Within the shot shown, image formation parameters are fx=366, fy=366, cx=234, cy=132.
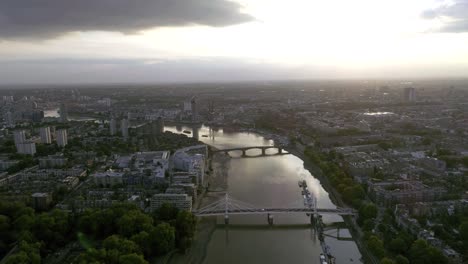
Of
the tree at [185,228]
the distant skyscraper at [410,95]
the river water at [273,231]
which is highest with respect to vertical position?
the distant skyscraper at [410,95]

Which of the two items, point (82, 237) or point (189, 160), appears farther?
point (189, 160)

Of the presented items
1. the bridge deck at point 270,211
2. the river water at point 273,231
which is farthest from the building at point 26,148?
the bridge deck at point 270,211

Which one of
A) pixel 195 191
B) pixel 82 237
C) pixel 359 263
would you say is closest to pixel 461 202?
pixel 359 263

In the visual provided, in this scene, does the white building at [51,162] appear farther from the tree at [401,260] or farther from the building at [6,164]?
the tree at [401,260]

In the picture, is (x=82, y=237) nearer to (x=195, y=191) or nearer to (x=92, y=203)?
(x=92, y=203)

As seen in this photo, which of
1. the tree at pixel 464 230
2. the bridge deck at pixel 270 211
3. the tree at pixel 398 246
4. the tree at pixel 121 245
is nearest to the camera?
the tree at pixel 121 245

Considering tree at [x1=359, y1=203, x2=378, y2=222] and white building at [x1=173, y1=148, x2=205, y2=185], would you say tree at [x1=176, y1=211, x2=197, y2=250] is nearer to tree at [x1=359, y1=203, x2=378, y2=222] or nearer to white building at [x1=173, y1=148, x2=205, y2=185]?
white building at [x1=173, y1=148, x2=205, y2=185]

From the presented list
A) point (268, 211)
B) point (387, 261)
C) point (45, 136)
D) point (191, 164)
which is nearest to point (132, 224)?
point (268, 211)
